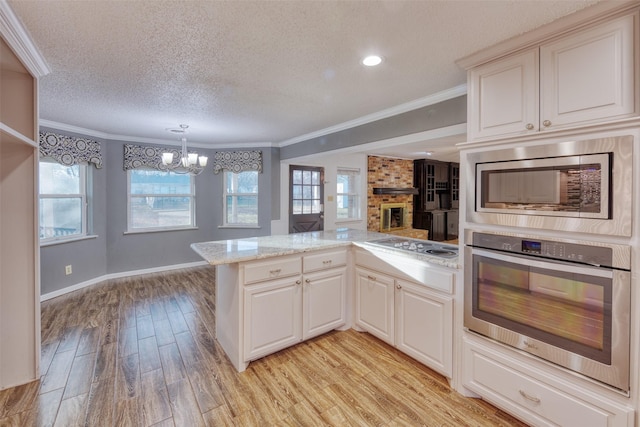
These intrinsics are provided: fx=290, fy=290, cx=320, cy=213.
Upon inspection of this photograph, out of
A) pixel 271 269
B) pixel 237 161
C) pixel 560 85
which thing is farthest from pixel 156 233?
pixel 560 85

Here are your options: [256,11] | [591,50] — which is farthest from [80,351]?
[591,50]

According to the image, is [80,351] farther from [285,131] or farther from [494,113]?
[494,113]

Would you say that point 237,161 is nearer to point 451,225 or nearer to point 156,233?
point 156,233

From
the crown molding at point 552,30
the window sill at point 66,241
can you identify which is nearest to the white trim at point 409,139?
the crown molding at point 552,30

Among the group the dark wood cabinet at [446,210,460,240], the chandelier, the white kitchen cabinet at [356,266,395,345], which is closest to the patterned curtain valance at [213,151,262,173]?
the chandelier

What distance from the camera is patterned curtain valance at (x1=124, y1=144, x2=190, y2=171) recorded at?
4.75m

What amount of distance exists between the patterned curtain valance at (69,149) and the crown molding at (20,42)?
213 cm

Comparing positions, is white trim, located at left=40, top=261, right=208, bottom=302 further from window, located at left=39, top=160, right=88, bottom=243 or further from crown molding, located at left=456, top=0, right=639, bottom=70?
crown molding, located at left=456, top=0, right=639, bottom=70

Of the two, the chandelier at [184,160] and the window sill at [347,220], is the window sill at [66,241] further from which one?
the window sill at [347,220]

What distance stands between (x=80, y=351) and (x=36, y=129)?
6.18 ft

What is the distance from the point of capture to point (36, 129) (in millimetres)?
2121

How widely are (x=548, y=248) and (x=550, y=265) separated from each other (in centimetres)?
9

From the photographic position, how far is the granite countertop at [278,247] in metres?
2.20

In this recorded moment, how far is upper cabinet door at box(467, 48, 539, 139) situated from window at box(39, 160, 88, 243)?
506cm
